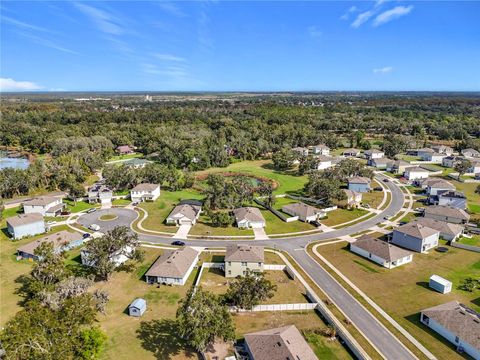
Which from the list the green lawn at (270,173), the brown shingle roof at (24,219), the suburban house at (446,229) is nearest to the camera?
the suburban house at (446,229)

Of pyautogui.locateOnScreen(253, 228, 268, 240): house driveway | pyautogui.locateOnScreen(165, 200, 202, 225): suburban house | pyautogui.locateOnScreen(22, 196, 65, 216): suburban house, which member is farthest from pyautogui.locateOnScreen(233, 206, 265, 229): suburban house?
pyautogui.locateOnScreen(22, 196, 65, 216): suburban house

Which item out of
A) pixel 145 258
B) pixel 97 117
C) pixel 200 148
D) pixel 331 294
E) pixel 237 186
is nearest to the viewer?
pixel 331 294

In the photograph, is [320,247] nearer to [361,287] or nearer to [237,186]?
[361,287]

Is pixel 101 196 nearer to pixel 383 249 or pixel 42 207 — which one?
pixel 42 207

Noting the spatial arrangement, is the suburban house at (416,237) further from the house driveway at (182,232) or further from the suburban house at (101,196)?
the suburban house at (101,196)

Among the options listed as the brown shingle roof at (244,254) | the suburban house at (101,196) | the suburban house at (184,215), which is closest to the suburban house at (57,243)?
the suburban house at (184,215)

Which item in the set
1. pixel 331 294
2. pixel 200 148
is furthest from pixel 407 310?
pixel 200 148
